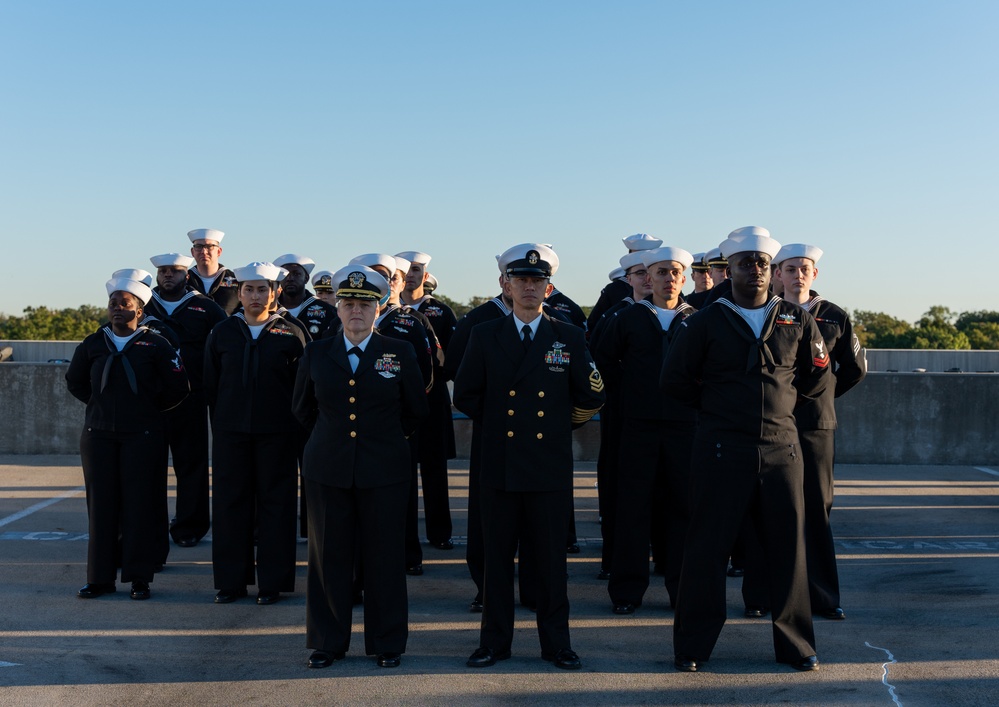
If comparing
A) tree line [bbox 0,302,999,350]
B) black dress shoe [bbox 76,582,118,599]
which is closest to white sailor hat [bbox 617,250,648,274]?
black dress shoe [bbox 76,582,118,599]

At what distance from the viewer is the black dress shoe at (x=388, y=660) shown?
19.4 ft

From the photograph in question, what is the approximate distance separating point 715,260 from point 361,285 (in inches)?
148

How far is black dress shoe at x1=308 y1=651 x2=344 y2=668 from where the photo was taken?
19.3ft

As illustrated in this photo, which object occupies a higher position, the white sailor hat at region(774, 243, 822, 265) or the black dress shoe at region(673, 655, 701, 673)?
the white sailor hat at region(774, 243, 822, 265)

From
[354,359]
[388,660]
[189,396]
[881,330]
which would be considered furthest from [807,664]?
[881,330]

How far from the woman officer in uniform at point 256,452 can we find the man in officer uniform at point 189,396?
1.81m

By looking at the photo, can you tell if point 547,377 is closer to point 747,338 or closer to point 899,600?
point 747,338

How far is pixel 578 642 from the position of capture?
253 inches

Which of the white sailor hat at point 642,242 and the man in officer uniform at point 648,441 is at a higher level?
the white sailor hat at point 642,242

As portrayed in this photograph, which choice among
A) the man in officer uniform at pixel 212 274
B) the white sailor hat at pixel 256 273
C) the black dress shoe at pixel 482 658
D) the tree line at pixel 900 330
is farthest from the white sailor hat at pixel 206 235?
the tree line at pixel 900 330

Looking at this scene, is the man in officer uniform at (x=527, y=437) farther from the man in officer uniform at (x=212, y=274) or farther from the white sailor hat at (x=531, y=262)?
the man in officer uniform at (x=212, y=274)

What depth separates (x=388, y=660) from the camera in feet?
19.4

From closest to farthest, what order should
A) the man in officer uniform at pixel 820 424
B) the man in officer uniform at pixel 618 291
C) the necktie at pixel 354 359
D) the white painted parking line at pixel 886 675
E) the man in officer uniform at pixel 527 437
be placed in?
1. the white painted parking line at pixel 886 675
2. the man in officer uniform at pixel 527 437
3. the necktie at pixel 354 359
4. the man in officer uniform at pixel 820 424
5. the man in officer uniform at pixel 618 291

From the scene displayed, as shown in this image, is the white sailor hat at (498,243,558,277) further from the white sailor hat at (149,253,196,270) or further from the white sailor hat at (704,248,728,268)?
the white sailor hat at (149,253,196,270)
